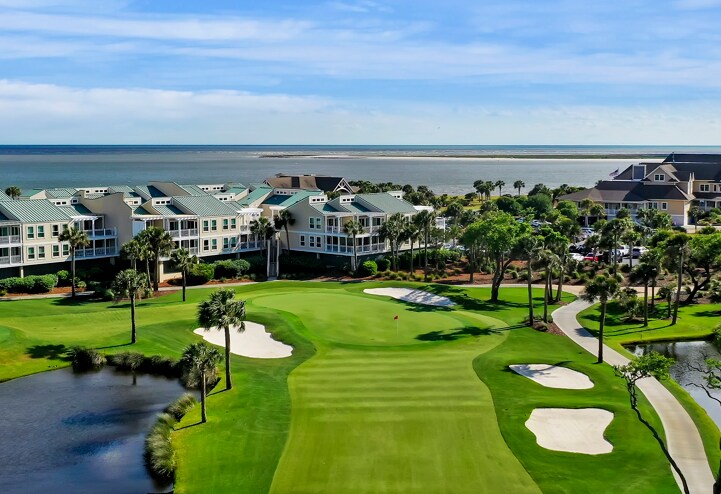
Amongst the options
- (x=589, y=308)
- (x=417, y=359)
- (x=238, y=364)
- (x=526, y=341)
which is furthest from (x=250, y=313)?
(x=589, y=308)

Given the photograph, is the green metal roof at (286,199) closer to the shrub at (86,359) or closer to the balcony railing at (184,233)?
the balcony railing at (184,233)

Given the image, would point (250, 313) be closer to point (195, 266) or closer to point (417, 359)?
point (417, 359)

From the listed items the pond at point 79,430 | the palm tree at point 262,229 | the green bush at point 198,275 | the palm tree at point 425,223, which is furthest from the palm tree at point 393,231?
the pond at point 79,430

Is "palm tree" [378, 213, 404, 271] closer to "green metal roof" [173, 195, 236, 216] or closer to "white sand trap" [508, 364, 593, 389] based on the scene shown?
"green metal roof" [173, 195, 236, 216]

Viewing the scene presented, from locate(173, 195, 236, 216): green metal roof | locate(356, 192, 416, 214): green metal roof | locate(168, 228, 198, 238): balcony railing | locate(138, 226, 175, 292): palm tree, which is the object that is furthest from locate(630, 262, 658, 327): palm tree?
locate(168, 228, 198, 238): balcony railing

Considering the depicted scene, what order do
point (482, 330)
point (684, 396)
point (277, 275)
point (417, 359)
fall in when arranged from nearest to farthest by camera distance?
point (684, 396), point (417, 359), point (482, 330), point (277, 275)
